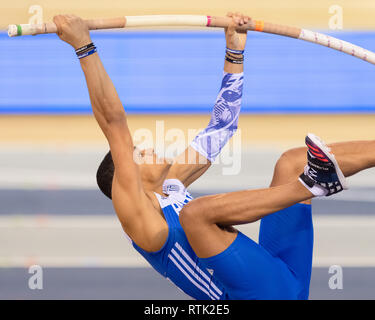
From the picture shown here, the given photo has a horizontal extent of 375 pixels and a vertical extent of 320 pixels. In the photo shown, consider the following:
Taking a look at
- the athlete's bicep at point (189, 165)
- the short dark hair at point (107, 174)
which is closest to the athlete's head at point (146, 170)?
the short dark hair at point (107, 174)

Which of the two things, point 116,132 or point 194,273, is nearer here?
point 116,132

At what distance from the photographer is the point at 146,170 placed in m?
2.16

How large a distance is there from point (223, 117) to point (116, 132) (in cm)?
56

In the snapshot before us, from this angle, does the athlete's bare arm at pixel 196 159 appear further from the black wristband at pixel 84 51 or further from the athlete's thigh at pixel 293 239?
the black wristband at pixel 84 51

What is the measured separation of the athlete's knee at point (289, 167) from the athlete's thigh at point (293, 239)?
0.32 feet

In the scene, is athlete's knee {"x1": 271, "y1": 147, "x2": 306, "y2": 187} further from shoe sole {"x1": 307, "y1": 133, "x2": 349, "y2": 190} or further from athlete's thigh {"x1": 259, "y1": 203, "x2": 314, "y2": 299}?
shoe sole {"x1": 307, "y1": 133, "x2": 349, "y2": 190}

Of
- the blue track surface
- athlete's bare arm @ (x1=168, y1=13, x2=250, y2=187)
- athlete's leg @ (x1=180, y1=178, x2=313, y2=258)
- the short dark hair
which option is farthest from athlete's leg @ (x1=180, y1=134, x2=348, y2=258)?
the blue track surface

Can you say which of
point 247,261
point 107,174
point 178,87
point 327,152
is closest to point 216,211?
point 247,261

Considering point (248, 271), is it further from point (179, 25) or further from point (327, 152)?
point (179, 25)

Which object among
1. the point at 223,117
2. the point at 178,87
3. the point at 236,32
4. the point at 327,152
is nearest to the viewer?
the point at 327,152

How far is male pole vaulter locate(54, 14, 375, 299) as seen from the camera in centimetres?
186

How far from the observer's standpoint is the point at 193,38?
4547 millimetres

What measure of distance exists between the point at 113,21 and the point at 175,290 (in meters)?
1.47

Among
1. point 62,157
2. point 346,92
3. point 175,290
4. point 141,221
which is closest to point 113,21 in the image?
point 141,221
